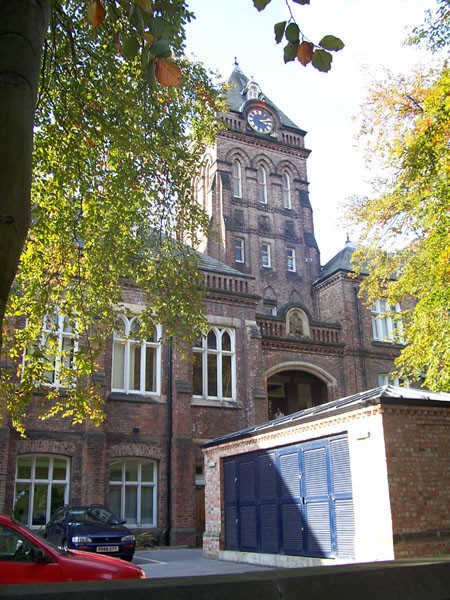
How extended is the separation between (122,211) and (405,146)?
7.82 metres

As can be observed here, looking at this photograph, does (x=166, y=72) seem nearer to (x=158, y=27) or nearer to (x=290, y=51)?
(x=158, y=27)

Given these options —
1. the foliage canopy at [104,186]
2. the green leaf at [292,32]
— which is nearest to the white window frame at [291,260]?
the foliage canopy at [104,186]

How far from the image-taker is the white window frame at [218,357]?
907 inches

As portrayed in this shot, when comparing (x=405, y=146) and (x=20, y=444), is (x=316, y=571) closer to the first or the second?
(x=405, y=146)

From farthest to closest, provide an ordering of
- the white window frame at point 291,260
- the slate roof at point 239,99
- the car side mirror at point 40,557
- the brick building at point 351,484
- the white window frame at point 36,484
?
the slate roof at point 239,99
the white window frame at point 291,260
the white window frame at point 36,484
the brick building at point 351,484
the car side mirror at point 40,557

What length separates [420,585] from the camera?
4.36 metres

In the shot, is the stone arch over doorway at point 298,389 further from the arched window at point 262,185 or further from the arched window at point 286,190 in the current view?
the arched window at point 286,190

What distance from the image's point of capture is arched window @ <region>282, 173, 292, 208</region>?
34.8 m

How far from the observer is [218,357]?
23609 mm

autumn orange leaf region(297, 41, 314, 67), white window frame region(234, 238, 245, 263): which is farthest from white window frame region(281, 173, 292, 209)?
autumn orange leaf region(297, 41, 314, 67)

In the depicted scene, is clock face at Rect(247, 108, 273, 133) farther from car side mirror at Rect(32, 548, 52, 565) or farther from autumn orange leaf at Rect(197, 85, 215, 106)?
car side mirror at Rect(32, 548, 52, 565)

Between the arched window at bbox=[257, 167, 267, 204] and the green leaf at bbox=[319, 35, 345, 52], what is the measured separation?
98.4 ft

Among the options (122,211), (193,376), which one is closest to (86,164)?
(122,211)

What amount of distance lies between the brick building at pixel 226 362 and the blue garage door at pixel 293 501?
4444mm
